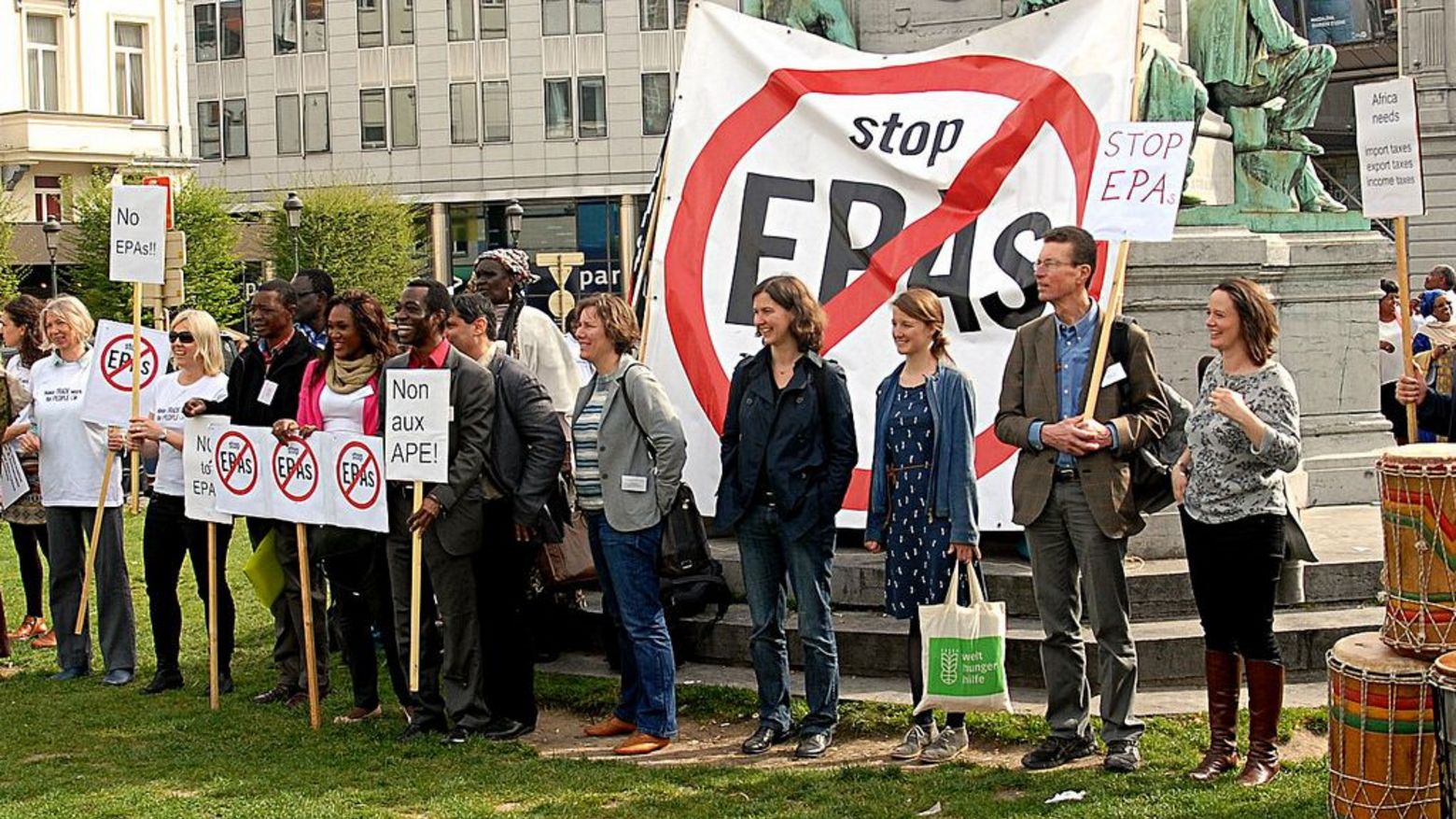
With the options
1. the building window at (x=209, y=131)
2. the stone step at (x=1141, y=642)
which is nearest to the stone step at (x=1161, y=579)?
the stone step at (x=1141, y=642)

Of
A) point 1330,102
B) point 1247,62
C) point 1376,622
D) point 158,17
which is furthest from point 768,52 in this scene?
point 158,17

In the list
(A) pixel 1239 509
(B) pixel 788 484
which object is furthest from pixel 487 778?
(A) pixel 1239 509

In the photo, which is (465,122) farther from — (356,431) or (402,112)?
(356,431)

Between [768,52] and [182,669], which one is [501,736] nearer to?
[182,669]

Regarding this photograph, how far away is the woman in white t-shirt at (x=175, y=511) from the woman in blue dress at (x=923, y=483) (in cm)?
383

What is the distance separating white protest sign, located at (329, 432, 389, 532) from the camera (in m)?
8.80

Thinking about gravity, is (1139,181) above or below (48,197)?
below

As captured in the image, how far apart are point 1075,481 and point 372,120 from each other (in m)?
54.1

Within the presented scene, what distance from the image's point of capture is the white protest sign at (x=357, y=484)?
8.80 metres

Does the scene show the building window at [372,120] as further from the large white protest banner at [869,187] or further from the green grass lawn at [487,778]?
the green grass lawn at [487,778]

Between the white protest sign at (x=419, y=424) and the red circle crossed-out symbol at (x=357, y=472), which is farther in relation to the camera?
the red circle crossed-out symbol at (x=357, y=472)

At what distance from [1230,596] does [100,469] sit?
256 inches

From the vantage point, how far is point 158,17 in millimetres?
58688

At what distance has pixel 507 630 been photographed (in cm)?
905
